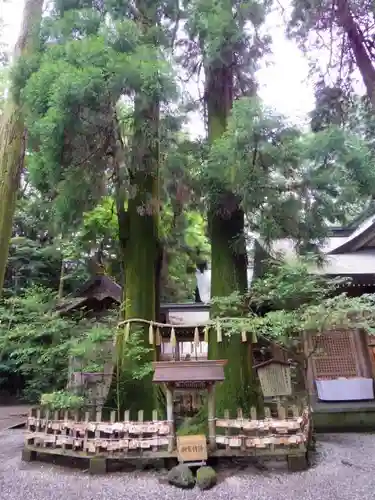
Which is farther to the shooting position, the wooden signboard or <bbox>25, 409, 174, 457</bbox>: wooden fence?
<bbox>25, 409, 174, 457</bbox>: wooden fence

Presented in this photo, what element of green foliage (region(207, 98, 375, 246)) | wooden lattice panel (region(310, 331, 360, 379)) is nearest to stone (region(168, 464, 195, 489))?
green foliage (region(207, 98, 375, 246))

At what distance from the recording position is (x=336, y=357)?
25.1 feet

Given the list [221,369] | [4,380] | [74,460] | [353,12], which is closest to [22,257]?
[4,380]

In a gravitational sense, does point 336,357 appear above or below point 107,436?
above

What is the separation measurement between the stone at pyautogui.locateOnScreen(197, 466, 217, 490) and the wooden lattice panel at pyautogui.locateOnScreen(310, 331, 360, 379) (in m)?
4.05

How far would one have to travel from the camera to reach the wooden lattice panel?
7.53m

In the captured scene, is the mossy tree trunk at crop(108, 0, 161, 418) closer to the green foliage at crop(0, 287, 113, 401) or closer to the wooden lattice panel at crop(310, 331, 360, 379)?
the green foliage at crop(0, 287, 113, 401)

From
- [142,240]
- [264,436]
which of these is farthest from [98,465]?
[142,240]

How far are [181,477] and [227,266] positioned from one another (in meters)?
2.99

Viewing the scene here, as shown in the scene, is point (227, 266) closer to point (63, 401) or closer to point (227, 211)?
point (227, 211)

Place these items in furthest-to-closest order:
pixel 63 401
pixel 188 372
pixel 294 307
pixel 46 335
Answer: pixel 294 307, pixel 46 335, pixel 63 401, pixel 188 372

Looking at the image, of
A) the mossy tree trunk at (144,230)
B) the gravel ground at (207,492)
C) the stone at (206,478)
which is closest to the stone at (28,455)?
the gravel ground at (207,492)

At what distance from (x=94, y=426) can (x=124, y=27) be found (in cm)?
522

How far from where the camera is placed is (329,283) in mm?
5469
